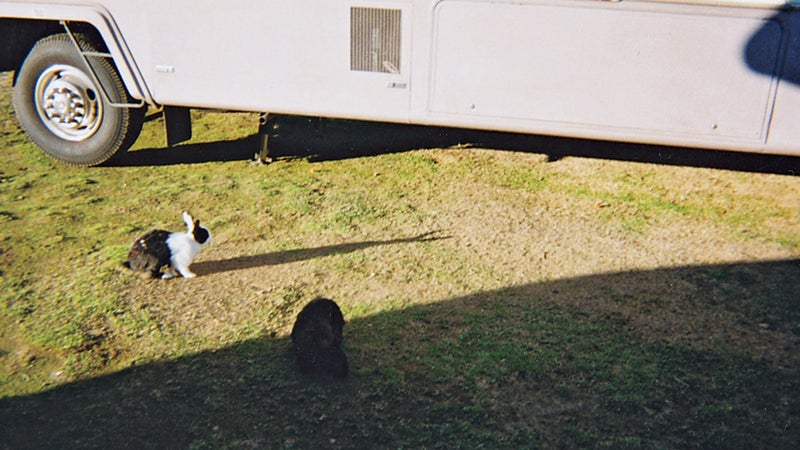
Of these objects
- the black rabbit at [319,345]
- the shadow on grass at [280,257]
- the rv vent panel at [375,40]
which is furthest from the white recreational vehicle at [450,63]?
the black rabbit at [319,345]

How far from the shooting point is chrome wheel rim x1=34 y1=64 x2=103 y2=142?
6848mm

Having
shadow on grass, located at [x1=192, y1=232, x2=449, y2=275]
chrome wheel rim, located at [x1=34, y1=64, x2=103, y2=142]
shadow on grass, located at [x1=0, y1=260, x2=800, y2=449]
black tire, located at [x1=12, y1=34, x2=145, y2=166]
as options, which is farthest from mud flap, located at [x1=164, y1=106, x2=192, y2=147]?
shadow on grass, located at [x1=0, y1=260, x2=800, y2=449]

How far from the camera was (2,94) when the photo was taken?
909 centimetres

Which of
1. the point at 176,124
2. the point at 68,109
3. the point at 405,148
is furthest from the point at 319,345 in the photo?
the point at 68,109

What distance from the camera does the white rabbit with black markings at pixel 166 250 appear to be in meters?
5.13

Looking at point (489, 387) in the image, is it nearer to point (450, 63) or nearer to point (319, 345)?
point (319, 345)

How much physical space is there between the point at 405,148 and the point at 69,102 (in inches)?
119

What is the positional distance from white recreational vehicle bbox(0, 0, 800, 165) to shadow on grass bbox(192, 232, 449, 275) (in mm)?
1202

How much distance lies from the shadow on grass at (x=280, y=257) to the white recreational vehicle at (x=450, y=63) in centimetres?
120

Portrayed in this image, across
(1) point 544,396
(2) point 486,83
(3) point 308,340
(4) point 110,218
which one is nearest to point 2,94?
(4) point 110,218

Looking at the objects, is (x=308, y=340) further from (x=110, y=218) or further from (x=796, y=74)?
(x=796, y=74)

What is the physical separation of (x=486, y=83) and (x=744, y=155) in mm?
2778

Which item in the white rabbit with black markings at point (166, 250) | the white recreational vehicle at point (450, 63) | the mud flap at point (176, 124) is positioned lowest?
the white rabbit with black markings at point (166, 250)

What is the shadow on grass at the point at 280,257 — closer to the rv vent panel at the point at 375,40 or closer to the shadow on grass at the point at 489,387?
the shadow on grass at the point at 489,387
